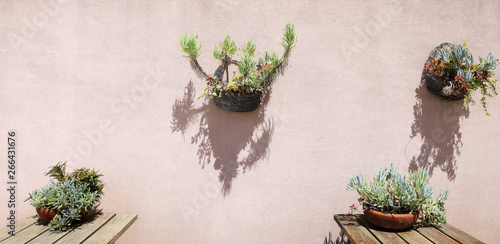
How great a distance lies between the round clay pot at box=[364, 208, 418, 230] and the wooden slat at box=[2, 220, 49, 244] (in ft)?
6.74

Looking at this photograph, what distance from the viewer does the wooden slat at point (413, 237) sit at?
1843 millimetres

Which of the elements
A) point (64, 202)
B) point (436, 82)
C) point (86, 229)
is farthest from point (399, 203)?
point (64, 202)

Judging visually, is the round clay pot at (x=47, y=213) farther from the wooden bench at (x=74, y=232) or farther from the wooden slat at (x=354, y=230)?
the wooden slat at (x=354, y=230)

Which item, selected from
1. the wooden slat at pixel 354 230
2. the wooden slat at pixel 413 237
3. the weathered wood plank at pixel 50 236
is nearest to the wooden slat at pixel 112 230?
the weathered wood plank at pixel 50 236

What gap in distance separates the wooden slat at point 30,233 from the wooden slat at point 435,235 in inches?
92.5

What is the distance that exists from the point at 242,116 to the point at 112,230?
1.19 metres

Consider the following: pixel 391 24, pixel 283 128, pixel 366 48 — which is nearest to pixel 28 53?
pixel 283 128

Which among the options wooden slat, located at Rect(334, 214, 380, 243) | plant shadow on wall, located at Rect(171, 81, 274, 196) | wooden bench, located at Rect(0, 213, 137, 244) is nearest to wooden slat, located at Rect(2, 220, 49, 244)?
wooden bench, located at Rect(0, 213, 137, 244)

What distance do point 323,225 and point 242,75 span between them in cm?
133

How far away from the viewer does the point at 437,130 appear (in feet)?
8.13

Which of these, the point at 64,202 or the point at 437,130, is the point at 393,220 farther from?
the point at 64,202

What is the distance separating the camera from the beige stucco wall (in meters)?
2.48

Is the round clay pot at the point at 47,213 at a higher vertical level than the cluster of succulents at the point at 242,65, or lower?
lower

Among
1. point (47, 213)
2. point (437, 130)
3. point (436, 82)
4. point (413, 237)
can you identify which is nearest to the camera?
point (413, 237)
